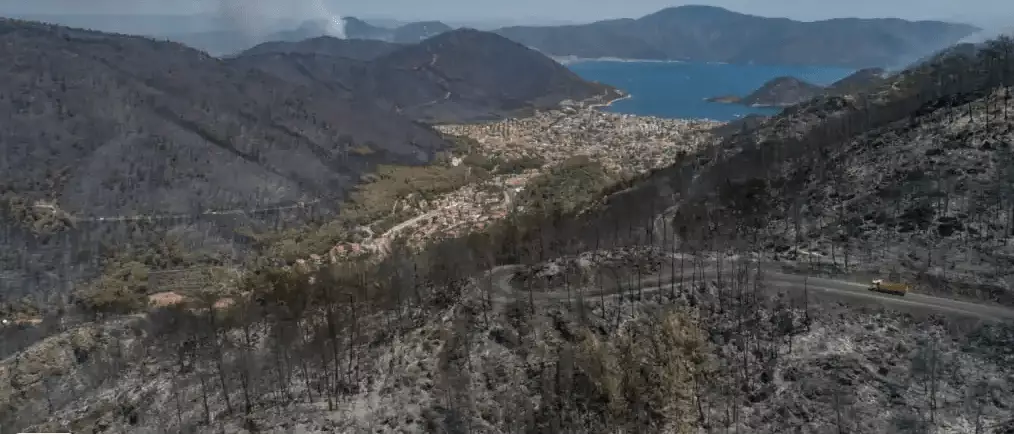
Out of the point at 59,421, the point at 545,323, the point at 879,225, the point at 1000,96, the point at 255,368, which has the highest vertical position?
the point at 1000,96

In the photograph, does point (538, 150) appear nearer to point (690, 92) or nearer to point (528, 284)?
point (528, 284)

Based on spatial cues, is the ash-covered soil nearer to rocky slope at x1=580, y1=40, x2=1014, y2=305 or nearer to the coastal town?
rocky slope at x1=580, y1=40, x2=1014, y2=305

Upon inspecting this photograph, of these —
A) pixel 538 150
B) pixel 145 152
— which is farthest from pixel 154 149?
pixel 538 150

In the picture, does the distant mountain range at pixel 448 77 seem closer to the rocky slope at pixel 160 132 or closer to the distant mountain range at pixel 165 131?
the distant mountain range at pixel 165 131

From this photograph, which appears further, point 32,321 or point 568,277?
point 32,321

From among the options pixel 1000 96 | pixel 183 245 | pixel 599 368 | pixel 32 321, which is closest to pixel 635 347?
pixel 599 368

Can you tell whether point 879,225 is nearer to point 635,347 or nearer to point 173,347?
point 635,347

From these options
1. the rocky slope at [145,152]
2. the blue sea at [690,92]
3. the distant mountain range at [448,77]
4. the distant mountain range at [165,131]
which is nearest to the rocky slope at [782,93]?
the blue sea at [690,92]
